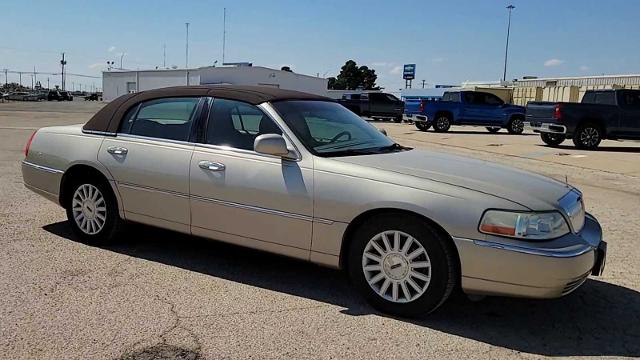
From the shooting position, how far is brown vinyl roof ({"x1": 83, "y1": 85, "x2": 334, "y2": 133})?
4871mm

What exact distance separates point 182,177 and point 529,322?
9.41ft

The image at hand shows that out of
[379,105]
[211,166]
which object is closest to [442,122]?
[379,105]

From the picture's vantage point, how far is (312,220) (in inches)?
164

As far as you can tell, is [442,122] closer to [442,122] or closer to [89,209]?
[442,122]

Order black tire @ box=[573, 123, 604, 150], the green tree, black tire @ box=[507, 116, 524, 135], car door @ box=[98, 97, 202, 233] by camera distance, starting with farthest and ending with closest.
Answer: the green tree < black tire @ box=[507, 116, 524, 135] < black tire @ box=[573, 123, 604, 150] < car door @ box=[98, 97, 202, 233]

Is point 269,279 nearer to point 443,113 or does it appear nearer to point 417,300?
point 417,300

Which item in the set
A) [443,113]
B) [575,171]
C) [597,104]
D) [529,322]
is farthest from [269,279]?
[443,113]

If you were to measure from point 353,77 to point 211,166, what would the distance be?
119 meters

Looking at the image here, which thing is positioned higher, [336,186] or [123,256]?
[336,186]

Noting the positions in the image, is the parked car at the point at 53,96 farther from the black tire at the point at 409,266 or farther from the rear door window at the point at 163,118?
the black tire at the point at 409,266

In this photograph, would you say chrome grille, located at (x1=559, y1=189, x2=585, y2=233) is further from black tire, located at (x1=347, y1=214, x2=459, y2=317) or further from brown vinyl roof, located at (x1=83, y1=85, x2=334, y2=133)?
brown vinyl roof, located at (x1=83, y1=85, x2=334, y2=133)

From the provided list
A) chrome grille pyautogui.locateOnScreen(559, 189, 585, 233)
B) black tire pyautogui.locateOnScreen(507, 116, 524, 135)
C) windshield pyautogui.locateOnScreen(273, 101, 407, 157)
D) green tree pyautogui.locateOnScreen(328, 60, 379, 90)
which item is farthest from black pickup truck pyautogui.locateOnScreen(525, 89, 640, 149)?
green tree pyautogui.locateOnScreen(328, 60, 379, 90)

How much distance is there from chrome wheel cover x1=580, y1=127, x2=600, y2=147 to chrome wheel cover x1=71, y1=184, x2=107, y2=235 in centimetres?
1599

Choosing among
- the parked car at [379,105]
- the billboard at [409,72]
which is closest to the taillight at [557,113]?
the parked car at [379,105]
